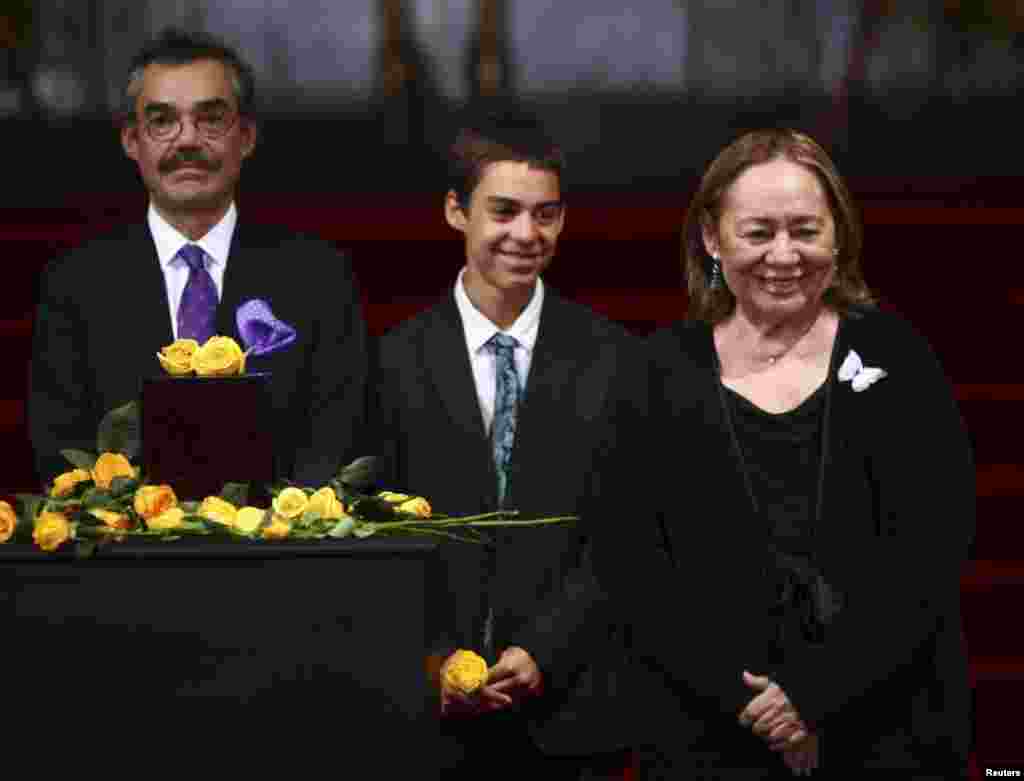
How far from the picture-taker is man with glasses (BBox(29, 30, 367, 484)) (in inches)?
114

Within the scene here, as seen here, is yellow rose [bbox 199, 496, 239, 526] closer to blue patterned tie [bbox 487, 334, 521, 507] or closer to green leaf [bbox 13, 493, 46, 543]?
green leaf [bbox 13, 493, 46, 543]

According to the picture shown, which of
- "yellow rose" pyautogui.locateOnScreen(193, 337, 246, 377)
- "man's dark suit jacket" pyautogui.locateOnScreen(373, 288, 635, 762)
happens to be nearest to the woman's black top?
"man's dark suit jacket" pyautogui.locateOnScreen(373, 288, 635, 762)

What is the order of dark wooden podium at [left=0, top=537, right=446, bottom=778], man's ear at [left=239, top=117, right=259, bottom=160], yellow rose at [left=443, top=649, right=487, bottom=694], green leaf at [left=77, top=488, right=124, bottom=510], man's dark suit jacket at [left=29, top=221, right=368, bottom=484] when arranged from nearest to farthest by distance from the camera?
dark wooden podium at [left=0, top=537, right=446, bottom=778], green leaf at [left=77, top=488, right=124, bottom=510], yellow rose at [left=443, top=649, right=487, bottom=694], man's dark suit jacket at [left=29, top=221, right=368, bottom=484], man's ear at [left=239, top=117, right=259, bottom=160]

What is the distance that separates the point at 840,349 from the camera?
258cm

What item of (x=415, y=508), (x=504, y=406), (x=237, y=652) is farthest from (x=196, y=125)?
(x=237, y=652)

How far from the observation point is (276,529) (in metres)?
2.21

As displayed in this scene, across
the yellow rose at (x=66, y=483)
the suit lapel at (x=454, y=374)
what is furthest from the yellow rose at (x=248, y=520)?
the suit lapel at (x=454, y=374)

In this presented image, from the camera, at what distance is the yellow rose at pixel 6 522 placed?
7.39ft

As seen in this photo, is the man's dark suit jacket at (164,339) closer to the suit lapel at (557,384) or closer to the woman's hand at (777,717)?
the suit lapel at (557,384)

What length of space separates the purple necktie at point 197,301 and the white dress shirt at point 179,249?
0.03 feet

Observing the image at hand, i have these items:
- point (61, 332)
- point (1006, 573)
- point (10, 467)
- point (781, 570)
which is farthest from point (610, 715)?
point (10, 467)

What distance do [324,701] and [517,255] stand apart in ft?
3.58

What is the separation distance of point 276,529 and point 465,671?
1.83ft

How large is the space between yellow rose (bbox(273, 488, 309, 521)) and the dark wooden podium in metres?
0.07
